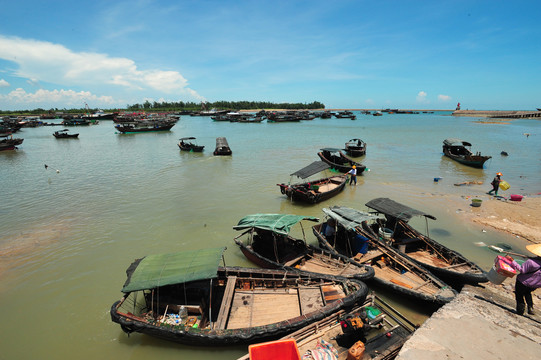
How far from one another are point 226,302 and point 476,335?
605 centimetres

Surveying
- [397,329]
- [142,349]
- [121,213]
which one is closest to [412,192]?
[397,329]

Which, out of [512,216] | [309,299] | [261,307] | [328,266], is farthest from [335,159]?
Answer: [261,307]

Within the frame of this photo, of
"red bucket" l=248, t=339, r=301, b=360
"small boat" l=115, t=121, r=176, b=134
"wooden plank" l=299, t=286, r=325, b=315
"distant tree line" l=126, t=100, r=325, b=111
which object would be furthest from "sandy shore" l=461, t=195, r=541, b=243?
"distant tree line" l=126, t=100, r=325, b=111

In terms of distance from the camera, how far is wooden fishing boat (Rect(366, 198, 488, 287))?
28.5 feet

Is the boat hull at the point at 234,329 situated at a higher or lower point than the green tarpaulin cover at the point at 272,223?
lower

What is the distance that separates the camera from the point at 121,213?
16.8 metres

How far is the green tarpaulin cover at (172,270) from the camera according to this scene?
272 inches

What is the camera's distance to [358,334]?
19.3 feet

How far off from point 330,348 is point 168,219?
1287 centimetres

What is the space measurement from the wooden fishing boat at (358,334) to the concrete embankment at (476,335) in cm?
93

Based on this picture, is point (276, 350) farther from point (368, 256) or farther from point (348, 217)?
point (348, 217)

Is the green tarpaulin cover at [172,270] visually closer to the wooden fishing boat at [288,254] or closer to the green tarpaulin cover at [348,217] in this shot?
the wooden fishing boat at [288,254]

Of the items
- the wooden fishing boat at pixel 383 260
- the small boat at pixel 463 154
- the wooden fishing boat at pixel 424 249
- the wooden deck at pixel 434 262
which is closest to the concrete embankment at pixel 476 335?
the wooden fishing boat at pixel 383 260

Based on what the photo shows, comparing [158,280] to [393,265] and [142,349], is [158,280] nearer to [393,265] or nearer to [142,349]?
[142,349]
